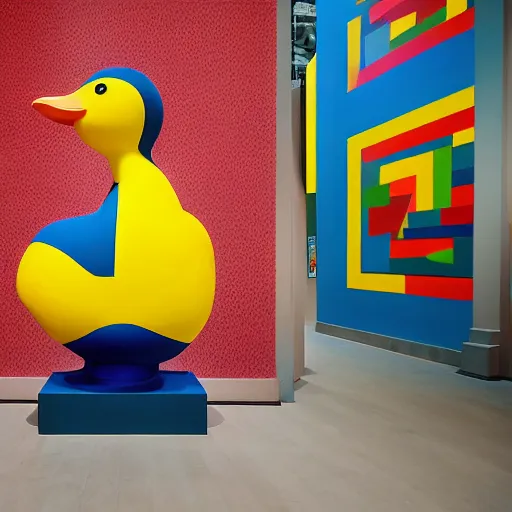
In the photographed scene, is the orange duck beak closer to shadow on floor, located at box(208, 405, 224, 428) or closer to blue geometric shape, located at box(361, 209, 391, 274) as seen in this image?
shadow on floor, located at box(208, 405, 224, 428)

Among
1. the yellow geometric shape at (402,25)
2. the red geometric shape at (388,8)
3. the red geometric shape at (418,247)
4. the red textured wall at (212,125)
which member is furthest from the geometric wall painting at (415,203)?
the red textured wall at (212,125)

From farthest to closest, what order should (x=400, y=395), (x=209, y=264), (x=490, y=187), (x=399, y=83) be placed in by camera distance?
(x=399, y=83) → (x=490, y=187) → (x=400, y=395) → (x=209, y=264)

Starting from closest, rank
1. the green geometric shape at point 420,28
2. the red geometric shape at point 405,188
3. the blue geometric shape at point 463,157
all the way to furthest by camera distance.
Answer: the blue geometric shape at point 463,157 → the green geometric shape at point 420,28 → the red geometric shape at point 405,188

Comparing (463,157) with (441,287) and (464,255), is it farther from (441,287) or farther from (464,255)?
(441,287)

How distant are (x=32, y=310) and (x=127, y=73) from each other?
2.33 ft

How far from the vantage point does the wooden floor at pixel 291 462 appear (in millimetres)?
1169

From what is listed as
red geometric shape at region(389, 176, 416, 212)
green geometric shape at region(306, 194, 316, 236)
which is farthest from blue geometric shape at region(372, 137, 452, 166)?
green geometric shape at region(306, 194, 316, 236)

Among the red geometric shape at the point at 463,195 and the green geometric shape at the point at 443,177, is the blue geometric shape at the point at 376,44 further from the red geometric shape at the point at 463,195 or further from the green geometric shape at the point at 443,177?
the red geometric shape at the point at 463,195

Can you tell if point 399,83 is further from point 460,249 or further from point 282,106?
point 282,106

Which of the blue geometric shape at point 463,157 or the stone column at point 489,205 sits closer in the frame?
the stone column at point 489,205

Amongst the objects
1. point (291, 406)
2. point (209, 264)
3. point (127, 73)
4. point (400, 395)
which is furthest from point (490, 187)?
point (127, 73)

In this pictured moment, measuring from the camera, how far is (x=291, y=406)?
6.57 ft

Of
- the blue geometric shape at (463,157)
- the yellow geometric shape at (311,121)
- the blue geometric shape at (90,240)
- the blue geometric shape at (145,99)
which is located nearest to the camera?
the blue geometric shape at (90,240)

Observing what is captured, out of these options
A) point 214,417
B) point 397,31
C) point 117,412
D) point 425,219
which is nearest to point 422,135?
point 425,219
